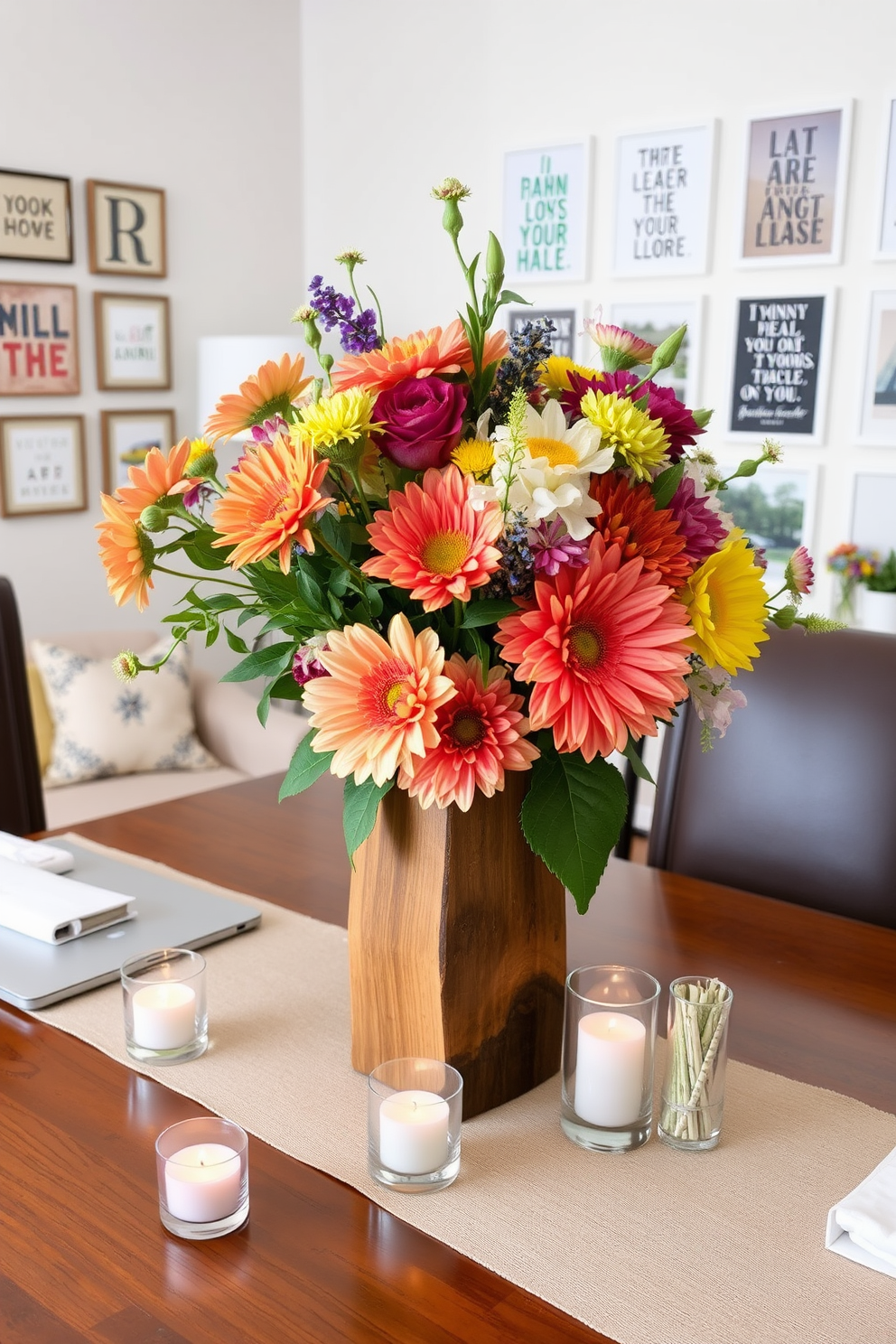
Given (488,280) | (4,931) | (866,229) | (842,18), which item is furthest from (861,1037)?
(842,18)

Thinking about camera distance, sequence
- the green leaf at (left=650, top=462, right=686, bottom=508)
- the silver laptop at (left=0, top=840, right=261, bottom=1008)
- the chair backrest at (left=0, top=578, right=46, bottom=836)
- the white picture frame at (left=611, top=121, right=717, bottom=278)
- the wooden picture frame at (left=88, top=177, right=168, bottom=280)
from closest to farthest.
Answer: the green leaf at (left=650, top=462, right=686, bottom=508) < the silver laptop at (left=0, top=840, right=261, bottom=1008) < the chair backrest at (left=0, top=578, right=46, bottom=836) < the white picture frame at (left=611, top=121, right=717, bottom=278) < the wooden picture frame at (left=88, top=177, right=168, bottom=280)

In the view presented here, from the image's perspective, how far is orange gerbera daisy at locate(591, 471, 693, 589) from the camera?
804 millimetres

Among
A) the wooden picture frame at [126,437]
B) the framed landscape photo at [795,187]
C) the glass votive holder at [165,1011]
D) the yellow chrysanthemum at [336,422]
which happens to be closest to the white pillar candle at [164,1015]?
the glass votive holder at [165,1011]

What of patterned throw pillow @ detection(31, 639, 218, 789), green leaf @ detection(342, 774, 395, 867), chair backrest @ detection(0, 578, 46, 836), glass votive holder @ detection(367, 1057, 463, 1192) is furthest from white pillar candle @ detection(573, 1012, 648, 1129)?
patterned throw pillow @ detection(31, 639, 218, 789)

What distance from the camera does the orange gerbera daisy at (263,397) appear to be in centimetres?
90

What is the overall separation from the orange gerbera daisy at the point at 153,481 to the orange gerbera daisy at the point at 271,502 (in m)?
0.07

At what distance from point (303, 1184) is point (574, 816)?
31 centimetres

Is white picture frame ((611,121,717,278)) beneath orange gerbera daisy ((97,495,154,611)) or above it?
above

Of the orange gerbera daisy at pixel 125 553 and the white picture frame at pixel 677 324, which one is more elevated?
the white picture frame at pixel 677 324

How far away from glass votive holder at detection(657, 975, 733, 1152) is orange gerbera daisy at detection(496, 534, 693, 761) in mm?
217

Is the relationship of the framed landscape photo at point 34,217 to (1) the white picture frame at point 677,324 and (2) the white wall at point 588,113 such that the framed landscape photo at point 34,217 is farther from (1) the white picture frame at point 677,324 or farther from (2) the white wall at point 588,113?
(1) the white picture frame at point 677,324

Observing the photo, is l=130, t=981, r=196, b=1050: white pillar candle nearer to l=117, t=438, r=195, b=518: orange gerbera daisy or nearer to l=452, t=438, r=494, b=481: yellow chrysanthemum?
l=117, t=438, r=195, b=518: orange gerbera daisy

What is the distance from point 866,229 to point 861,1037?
257 centimetres

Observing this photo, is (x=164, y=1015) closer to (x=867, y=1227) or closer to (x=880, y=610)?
(x=867, y=1227)
